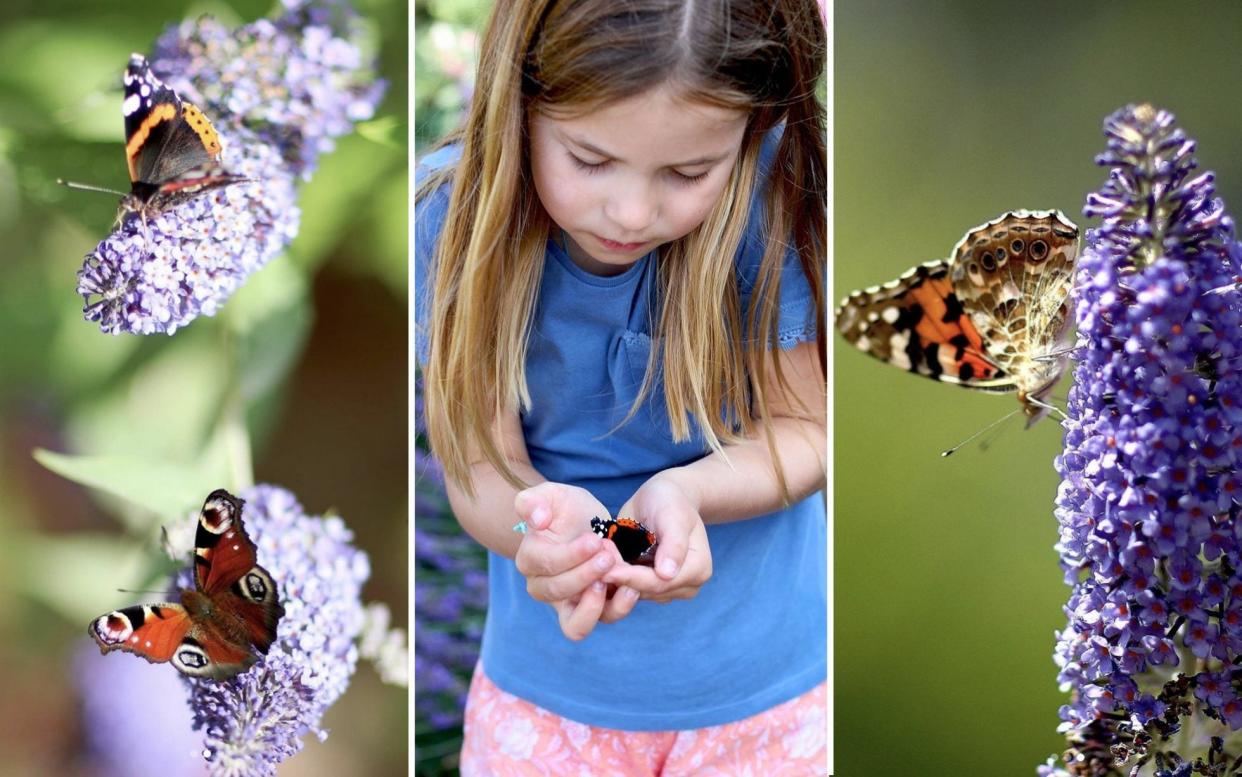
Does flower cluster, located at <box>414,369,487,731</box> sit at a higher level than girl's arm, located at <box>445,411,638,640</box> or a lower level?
lower

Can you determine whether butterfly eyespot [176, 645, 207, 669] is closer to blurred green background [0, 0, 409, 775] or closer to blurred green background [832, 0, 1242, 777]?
blurred green background [0, 0, 409, 775]

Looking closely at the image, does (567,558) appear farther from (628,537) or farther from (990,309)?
(990,309)

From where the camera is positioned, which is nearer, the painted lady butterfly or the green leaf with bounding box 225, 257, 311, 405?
the painted lady butterfly

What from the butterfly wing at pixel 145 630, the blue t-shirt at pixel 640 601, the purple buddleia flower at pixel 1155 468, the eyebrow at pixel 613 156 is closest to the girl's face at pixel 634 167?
the eyebrow at pixel 613 156

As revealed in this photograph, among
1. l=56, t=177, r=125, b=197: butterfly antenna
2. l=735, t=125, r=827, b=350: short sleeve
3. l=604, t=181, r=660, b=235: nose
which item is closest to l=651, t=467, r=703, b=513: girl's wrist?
l=735, t=125, r=827, b=350: short sleeve

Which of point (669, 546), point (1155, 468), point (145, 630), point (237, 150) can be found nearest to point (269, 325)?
point (237, 150)

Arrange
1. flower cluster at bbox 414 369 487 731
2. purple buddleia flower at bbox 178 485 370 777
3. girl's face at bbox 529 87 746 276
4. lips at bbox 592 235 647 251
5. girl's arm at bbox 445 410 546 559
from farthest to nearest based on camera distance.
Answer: flower cluster at bbox 414 369 487 731 → purple buddleia flower at bbox 178 485 370 777 → girl's arm at bbox 445 410 546 559 → lips at bbox 592 235 647 251 → girl's face at bbox 529 87 746 276

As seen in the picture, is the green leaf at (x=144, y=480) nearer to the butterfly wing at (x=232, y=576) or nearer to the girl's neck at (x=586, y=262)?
the butterfly wing at (x=232, y=576)
